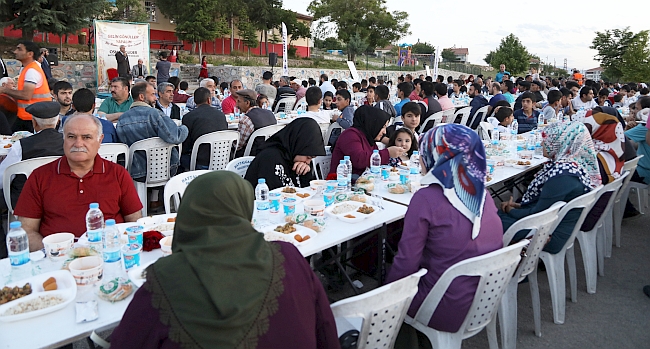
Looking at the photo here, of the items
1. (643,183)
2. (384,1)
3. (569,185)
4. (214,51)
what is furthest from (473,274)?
(384,1)

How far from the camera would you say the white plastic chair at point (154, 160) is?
4.98 meters

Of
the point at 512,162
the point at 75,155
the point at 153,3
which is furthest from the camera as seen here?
the point at 153,3

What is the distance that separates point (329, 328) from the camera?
1.76 meters

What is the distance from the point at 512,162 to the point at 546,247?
183cm

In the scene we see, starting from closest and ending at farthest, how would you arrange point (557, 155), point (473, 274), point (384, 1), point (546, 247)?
1. point (473, 274)
2. point (546, 247)
3. point (557, 155)
4. point (384, 1)

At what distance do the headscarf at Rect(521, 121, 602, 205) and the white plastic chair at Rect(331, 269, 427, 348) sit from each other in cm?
209

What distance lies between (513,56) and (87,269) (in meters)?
39.3

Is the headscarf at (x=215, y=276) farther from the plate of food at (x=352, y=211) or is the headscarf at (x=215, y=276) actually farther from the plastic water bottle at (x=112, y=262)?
the plate of food at (x=352, y=211)

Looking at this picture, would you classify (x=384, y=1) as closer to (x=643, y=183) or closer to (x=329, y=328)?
(x=643, y=183)

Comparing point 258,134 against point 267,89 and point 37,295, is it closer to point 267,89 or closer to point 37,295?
point 37,295

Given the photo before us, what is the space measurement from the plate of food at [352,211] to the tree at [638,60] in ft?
92.1

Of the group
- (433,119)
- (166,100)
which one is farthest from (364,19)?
(166,100)

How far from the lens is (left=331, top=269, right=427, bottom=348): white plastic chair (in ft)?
6.09

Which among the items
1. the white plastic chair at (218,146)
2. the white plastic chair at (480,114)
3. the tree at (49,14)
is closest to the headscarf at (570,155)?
the white plastic chair at (218,146)
